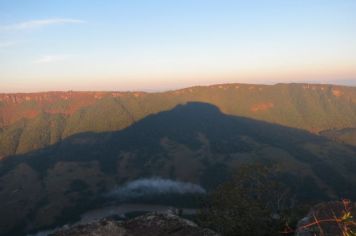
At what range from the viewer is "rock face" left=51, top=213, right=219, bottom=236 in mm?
24672

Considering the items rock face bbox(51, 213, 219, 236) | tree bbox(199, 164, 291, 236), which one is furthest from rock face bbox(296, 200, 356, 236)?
rock face bbox(51, 213, 219, 236)

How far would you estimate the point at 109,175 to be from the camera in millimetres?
197375

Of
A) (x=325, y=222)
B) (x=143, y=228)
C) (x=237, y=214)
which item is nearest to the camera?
(x=143, y=228)

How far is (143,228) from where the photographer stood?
2541 centimetres

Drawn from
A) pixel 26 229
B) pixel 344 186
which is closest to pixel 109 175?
pixel 26 229

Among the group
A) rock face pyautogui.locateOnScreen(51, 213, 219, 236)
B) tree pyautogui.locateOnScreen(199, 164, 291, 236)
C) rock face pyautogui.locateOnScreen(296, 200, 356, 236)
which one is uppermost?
rock face pyautogui.locateOnScreen(51, 213, 219, 236)

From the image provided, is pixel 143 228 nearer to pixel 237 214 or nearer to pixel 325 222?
pixel 325 222

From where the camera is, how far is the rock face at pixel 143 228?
24672 mm

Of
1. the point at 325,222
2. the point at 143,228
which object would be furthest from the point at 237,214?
the point at 143,228

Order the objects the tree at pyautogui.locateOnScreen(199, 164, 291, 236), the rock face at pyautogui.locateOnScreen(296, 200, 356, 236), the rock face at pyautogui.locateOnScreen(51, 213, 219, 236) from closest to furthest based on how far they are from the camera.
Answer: the rock face at pyautogui.locateOnScreen(51, 213, 219, 236), the rock face at pyautogui.locateOnScreen(296, 200, 356, 236), the tree at pyautogui.locateOnScreen(199, 164, 291, 236)

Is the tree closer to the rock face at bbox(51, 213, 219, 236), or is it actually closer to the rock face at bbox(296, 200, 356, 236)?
the rock face at bbox(296, 200, 356, 236)

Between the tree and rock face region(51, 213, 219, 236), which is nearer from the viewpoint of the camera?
rock face region(51, 213, 219, 236)

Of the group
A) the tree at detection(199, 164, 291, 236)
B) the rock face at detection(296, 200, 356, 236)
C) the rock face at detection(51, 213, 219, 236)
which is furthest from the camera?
the tree at detection(199, 164, 291, 236)

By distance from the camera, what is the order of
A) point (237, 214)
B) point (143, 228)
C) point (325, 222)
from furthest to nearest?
point (237, 214)
point (325, 222)
point (143, 228)
